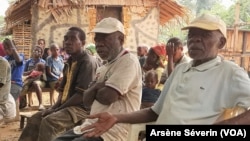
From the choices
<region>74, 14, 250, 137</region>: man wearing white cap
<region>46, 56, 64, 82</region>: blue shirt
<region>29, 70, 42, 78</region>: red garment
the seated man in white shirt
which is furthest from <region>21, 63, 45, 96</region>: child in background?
<region>74, 14, 250, 137</region>: man wearing white cap

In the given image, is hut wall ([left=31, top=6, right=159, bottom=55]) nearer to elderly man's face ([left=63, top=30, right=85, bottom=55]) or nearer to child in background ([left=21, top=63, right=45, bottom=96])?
child in background ([left=21, top=63, right=45, bottom=96])

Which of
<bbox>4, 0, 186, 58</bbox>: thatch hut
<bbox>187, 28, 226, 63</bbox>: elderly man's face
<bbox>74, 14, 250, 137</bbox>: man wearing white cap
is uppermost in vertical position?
<bbox>4, 0, 186, 58</bbox>: thatch hut

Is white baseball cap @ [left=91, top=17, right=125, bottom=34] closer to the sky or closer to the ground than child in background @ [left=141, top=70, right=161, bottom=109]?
closer to the sky

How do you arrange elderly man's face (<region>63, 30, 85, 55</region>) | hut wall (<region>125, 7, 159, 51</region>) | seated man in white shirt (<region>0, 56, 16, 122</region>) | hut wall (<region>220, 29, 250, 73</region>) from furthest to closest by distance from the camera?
hut wall (<region>125, 7, 159, 51</region>) < hut wall (<region>220, 29, 250, 73</region>) < seated man in white shirt (<region>0, 56, 16, 122</region>) < elderly man's face (<region>63, 30, 85, 55</region>)

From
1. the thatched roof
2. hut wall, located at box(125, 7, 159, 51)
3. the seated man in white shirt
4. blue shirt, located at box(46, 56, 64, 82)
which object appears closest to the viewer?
the seated man in white shirt

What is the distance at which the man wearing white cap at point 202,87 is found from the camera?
2.30 meters

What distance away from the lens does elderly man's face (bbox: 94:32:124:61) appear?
10.6 ft

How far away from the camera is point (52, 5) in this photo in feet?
38.5

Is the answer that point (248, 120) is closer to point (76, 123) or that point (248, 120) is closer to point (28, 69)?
point (76, 123)

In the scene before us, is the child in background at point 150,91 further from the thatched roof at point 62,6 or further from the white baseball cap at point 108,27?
the thatched roof at point 62,6

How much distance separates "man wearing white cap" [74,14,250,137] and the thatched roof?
9612mm

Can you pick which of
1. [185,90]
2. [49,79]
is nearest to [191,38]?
[185,90]

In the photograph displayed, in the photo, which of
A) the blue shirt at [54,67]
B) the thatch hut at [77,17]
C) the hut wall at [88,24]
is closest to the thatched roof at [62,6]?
Answer: the thatch hut at [77,17]

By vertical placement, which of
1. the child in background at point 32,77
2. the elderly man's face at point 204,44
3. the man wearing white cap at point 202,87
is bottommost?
the child in background at point 32,77
